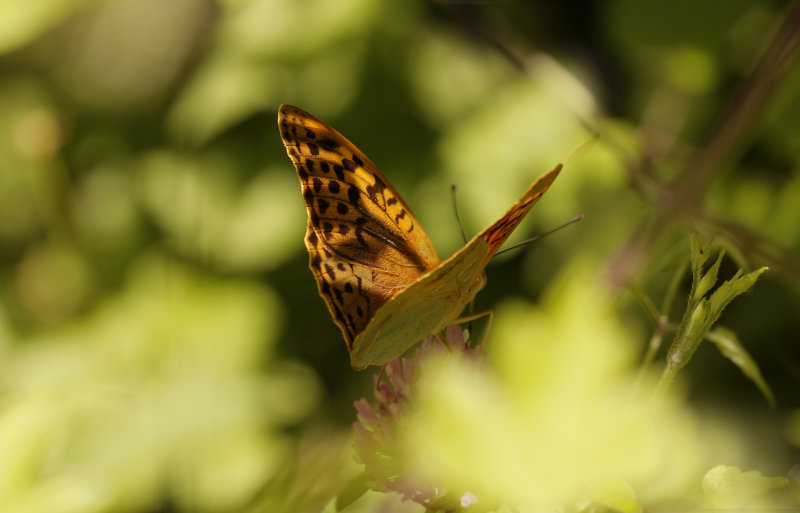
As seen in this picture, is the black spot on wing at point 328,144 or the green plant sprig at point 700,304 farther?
the black spot on wing at point 328,144

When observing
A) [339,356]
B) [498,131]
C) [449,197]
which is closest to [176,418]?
[339,356]

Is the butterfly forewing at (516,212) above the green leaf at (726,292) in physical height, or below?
above

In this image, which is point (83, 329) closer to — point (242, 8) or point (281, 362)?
point (281, 362)

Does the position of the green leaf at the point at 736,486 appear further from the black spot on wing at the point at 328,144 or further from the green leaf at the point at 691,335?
the black spot on wing at the point at 328,144

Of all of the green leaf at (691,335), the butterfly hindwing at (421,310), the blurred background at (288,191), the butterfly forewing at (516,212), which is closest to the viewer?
the green leaf at (691,335)

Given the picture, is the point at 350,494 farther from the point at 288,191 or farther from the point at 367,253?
the point at 288,191

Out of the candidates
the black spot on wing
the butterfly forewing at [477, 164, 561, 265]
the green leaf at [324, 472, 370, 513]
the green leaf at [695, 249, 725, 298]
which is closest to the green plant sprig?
the green leaf at [695, 249, 725, 298]

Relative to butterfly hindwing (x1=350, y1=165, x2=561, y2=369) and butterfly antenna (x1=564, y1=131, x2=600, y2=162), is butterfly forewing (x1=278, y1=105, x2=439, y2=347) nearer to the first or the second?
butterfly hindwing (x1=350, y1=165, x2=561, y2=369)

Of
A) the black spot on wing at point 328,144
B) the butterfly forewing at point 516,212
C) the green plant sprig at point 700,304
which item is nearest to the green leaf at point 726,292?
the green plant sprig at point 700,304
